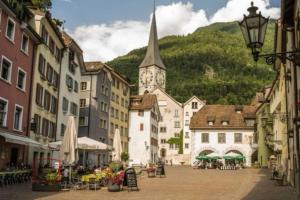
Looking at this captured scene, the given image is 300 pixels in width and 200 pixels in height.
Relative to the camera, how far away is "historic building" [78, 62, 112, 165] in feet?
183

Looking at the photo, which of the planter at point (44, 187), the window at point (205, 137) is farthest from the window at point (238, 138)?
the planter at point (44, 187)

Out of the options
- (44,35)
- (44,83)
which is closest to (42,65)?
(44,83)

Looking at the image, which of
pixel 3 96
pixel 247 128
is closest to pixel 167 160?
pixel 247 128

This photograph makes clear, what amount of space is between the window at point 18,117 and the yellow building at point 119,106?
34319mm

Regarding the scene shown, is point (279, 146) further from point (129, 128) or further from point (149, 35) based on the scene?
point (149, 35)

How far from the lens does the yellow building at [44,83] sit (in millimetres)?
32469

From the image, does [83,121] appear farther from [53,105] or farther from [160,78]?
[160,78]

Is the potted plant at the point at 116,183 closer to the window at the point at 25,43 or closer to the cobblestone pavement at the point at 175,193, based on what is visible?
the cobblestone pavement at the point at 175,193

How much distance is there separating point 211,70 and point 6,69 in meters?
146

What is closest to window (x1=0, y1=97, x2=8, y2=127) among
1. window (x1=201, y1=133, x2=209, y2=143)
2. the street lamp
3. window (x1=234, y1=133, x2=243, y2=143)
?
the street lamp

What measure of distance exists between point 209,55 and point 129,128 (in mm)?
110468

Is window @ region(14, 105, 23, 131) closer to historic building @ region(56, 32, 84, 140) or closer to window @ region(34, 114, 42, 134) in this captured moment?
window @ region(34, 114, 42, 134)

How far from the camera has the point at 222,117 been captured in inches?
2758

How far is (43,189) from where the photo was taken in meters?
20.1
